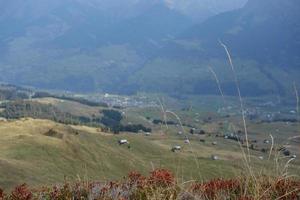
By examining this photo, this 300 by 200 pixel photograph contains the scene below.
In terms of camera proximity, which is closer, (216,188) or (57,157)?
(216,188)

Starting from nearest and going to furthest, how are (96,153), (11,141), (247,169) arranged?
(247,169)
(11,141)
(96,153)

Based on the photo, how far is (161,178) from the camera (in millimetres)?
12305

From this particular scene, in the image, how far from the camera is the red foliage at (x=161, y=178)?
39.8ft

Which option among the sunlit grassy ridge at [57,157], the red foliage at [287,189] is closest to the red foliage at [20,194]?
the red foliage at [287,189]

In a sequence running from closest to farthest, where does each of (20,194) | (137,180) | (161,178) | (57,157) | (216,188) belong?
(20,194), (216,188), (161,178), (137,180), (57,157)

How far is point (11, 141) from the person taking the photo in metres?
176

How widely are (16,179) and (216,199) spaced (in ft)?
395

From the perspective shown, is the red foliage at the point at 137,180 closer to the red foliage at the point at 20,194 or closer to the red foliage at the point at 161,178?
the red foliage at the point at 161,178

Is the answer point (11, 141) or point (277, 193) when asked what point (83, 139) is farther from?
point (277, 193)

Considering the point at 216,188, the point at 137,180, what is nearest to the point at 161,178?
the point at 137,180

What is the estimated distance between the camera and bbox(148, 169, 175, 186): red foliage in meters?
12.1

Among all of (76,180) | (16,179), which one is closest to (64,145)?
(16,179)

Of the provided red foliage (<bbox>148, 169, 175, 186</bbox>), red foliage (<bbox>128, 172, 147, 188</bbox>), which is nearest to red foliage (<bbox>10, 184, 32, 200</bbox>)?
red foliage (<bbox>128, 172, 147, 188</bbox>)

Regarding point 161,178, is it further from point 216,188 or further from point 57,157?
point 57,157
